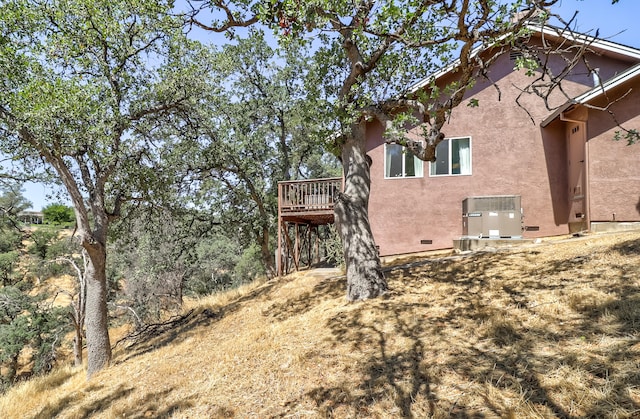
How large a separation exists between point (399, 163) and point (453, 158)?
6.29 ft

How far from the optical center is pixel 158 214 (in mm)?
11797

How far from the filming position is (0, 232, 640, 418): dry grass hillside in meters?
3.33

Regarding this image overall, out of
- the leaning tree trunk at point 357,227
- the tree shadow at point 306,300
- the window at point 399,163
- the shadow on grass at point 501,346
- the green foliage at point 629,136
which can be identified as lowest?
the tree shadow at point 306,300

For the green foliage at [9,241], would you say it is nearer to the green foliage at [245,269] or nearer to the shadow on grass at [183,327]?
the green foliage at [245,269]

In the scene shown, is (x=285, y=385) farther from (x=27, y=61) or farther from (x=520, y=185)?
(x=520, y=185)

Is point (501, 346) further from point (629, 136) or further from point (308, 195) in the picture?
point (308, 195)

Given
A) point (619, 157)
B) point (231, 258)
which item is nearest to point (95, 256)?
point (619, 157)

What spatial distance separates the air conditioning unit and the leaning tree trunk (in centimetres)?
515

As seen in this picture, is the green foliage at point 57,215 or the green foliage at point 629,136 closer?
the green foliage at point 629,136

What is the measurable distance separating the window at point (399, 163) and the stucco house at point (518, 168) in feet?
0.12

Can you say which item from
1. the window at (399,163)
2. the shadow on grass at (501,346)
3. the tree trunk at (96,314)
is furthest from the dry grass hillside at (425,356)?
the window at (399,163)

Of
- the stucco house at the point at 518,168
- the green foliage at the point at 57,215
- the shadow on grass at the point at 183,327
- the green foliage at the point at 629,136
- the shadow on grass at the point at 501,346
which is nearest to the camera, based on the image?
the shadow on grass at the point at 501,346

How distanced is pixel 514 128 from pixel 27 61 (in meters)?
13.7

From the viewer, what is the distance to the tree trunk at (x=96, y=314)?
331 inches
